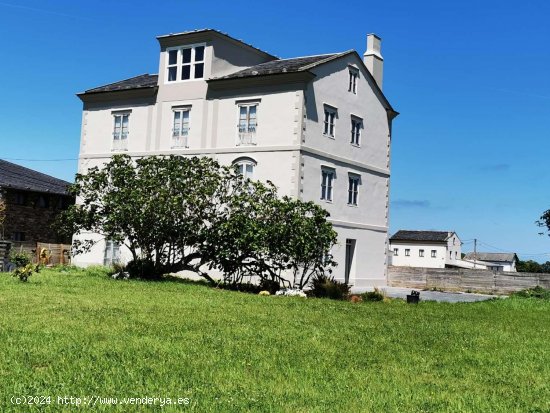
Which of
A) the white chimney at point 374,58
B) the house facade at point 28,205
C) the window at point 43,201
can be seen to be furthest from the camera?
the window at point 43,201

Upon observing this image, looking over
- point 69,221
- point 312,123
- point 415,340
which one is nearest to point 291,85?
point 312,123

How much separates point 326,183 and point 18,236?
2122 centimetres

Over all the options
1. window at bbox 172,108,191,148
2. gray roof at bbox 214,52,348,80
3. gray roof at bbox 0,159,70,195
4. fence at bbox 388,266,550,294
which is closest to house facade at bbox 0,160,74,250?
gray roof at bbox 0,159,70,195

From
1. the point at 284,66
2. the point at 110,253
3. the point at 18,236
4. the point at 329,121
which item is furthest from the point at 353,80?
the point at 18,236

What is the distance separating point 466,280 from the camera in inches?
1564

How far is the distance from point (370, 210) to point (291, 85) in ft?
31.0

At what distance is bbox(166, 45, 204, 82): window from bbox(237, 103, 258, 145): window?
3.41 metres

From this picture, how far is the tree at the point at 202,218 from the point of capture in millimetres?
24875

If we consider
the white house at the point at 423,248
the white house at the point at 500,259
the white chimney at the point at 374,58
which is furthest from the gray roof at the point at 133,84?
the white house at the point at 500,259

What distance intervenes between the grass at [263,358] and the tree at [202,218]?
855 cm

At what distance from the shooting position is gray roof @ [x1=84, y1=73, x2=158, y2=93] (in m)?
36.1

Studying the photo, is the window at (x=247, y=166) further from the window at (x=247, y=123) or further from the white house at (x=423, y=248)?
the white house at (x=423, y=248)

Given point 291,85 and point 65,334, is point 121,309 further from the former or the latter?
point 291,85

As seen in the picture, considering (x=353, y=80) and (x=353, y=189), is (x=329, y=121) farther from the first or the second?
(x=353, y=189)
